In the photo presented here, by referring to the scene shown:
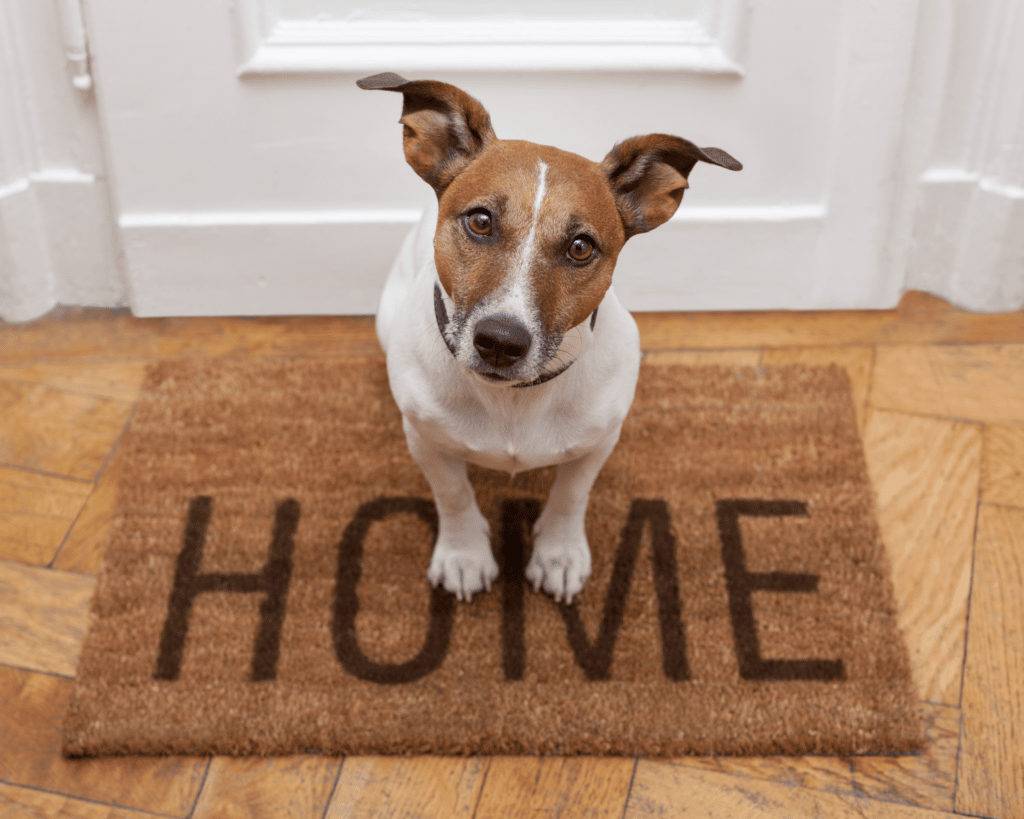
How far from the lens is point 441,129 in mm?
1386

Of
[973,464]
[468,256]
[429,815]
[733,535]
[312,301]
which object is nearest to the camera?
[468,256]

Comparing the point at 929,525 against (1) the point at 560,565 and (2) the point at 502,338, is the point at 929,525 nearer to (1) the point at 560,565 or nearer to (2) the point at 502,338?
(1) the point at 560,565

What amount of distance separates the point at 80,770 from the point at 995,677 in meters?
1.57

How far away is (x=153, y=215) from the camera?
2.22 metres

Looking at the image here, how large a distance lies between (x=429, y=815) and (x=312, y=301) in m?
1.30

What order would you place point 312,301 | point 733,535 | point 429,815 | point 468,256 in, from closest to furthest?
point 468,256 → point 429,815 → point 733,535 → point 312,301

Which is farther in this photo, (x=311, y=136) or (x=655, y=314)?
(x=655, y=314)

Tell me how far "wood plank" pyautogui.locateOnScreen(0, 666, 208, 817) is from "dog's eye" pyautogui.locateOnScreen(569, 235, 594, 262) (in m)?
1.03

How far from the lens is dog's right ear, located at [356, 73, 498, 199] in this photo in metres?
1.34

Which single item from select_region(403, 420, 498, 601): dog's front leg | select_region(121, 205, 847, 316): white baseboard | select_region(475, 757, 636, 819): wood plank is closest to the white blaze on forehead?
select_region(403, 420, 498, 601): dog's front leg

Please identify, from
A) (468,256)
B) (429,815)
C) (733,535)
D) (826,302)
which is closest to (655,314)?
(826,302)

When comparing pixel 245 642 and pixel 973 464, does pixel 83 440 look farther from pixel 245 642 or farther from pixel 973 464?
pixel 973 464

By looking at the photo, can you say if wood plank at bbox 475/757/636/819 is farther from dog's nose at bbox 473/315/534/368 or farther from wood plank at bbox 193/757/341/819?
dog's nose at bbox 473/315/534/368

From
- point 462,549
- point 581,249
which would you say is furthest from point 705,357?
point 581,249
